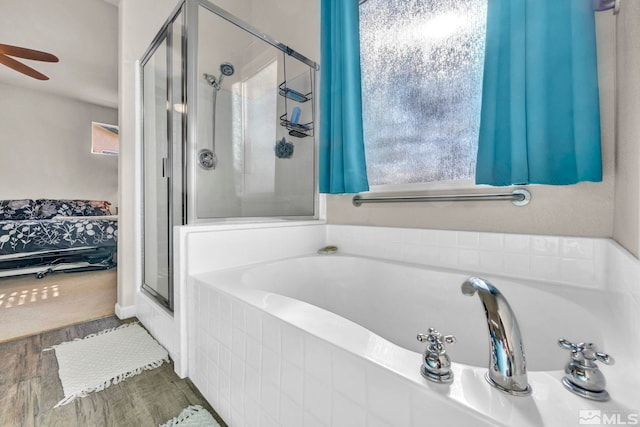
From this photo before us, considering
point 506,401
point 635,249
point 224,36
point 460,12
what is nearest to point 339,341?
point 506,401

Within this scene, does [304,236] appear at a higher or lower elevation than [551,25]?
lower

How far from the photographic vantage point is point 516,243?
105 centimetres

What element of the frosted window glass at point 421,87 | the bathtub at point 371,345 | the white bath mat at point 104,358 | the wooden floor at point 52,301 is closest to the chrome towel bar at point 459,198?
the frosted window glass at point 421,87

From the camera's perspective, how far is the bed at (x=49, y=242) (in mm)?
2703

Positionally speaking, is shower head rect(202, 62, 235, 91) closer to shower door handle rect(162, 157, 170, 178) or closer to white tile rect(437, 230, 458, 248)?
shower door handle rect(162, 157, 170, 178)

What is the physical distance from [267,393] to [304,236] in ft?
3.06

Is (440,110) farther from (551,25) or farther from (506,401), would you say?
(506,401)

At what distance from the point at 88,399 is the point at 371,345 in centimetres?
119

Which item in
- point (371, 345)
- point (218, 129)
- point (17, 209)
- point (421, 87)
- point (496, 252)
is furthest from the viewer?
point (17, 209)

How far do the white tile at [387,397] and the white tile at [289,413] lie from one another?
208 mm

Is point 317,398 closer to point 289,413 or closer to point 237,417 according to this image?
point 289,413

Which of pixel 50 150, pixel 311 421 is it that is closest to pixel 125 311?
pixel 311 421

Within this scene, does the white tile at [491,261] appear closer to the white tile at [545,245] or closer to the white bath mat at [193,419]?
the white tile at [545,245]

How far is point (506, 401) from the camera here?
0.38 metres
